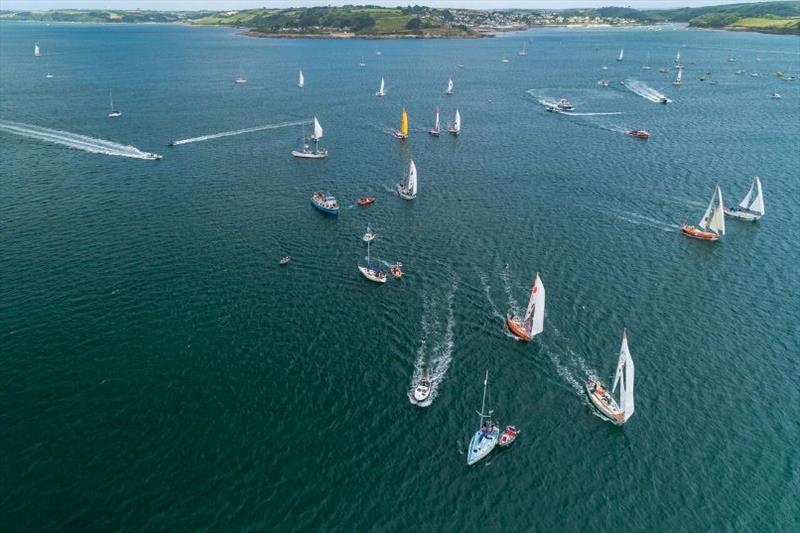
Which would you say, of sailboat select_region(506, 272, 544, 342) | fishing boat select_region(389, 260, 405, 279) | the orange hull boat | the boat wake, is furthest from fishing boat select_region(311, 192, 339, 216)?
the orange hull boat

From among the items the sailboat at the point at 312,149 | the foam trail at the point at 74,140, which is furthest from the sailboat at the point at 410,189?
the foam trail at the point at 74,140

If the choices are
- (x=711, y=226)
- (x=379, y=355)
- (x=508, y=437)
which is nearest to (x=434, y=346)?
(x=379, y=355)

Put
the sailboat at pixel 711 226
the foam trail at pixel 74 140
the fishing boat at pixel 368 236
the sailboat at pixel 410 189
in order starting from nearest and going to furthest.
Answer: the fishing boat at pixel 368 236, the sailboat at pixel 711 226, the sailboat at pixel 410 189, the foam trail at pixel 74 140

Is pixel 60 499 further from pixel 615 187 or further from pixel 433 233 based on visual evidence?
pixel 615 187

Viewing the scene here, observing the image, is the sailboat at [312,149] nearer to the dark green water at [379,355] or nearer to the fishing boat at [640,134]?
the dark green water at [379,355]

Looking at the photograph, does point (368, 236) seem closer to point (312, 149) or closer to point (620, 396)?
point (620, 396)

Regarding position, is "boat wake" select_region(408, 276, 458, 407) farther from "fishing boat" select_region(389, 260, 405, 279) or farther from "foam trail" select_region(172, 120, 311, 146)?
"foam trail" select_region(172, 120, 311, 146)
